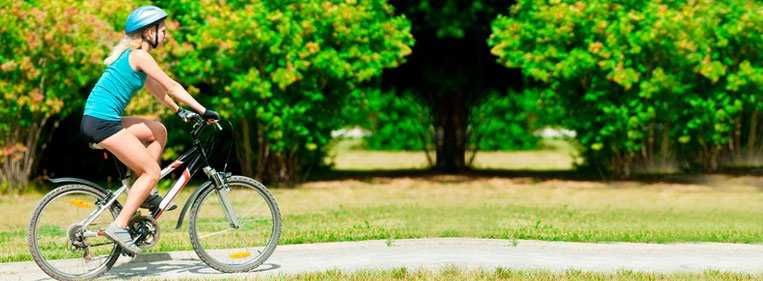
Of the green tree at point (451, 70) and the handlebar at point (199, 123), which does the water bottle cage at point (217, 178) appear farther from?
the green tree at point (451, 70)

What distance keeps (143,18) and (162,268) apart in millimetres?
1893

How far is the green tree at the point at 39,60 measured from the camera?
48.5 feet

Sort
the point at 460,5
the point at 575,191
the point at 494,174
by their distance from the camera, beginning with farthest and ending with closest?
the point at 494,174, the point at 460,5, the point at 575,191

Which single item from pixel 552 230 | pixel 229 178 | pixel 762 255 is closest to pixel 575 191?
pixel 552 230

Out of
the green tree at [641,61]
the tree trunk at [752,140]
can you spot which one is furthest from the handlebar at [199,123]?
Result: the tree trunk at [752,140]

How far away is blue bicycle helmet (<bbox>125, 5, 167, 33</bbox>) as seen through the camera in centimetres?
726

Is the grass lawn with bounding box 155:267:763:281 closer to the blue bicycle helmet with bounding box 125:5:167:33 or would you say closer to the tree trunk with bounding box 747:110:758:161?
the blue bicycle helmet with bounding box 125:5:167:33

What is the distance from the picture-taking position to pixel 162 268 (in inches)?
315

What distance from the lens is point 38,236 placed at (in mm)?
7461

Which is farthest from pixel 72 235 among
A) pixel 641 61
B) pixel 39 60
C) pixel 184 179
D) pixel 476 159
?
pixel 476 159

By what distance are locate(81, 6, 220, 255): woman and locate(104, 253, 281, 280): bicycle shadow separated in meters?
0.39

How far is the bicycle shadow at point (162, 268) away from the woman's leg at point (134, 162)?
497mm

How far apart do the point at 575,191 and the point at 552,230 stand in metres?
6.14

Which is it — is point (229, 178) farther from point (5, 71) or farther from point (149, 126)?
point (5, 71)
